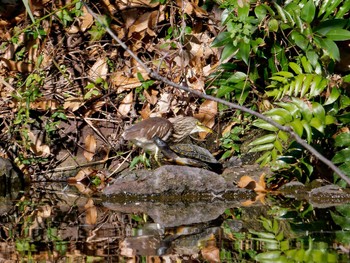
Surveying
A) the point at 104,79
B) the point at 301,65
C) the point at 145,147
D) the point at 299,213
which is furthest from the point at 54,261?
the point at 104,79

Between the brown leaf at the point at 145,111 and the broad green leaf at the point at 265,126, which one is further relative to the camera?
the brown leaf at the point at 145,111

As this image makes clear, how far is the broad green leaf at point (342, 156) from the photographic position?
546 cm

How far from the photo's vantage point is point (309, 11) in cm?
563

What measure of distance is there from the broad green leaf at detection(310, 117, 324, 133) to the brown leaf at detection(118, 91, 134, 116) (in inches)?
74.6

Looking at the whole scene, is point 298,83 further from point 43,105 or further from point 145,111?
point 43,105

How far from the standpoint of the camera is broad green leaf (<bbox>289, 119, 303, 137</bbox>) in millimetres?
5012

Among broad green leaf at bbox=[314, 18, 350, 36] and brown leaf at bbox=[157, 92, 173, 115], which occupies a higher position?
broad green leaf at bbox=[314, 18, 350, 36]

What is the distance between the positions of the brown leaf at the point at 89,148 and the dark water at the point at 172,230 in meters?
1.03

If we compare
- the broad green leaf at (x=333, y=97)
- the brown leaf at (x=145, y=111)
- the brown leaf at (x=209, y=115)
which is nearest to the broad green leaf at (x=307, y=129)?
the broad green leaf at (x=333, y=97)

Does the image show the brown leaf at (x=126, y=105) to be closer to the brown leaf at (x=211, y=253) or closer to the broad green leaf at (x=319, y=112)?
the broad green leaf at (x=319, y=112)

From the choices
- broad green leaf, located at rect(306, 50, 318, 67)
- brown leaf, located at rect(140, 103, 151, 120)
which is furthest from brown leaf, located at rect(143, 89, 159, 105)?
broad green leaf, located at rect(306, 50, 318, 67)

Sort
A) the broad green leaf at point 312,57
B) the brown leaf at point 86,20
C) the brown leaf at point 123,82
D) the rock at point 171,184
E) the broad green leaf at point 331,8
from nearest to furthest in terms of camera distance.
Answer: the rock at point 171,184, the broad green leaf at point 312,57, the broad green leaf at point 331,8, the brown leaf at point 123,82, the brown leaf at point 86,20

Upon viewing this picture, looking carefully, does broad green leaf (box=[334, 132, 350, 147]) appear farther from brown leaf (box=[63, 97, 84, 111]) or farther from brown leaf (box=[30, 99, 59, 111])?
brown leaf (box=[30, 99, 59, 111])

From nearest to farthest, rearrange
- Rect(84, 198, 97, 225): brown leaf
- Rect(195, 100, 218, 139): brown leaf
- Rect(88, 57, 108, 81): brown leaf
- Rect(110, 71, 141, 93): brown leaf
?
Rect(84, 198, 97, 225): brown leaf < Rect(195, 100, 218, 139): brown leaf < Rect(110, 71, 141, 93): brown leaf < Rect(88, 57, 108, 81): brown leaf
